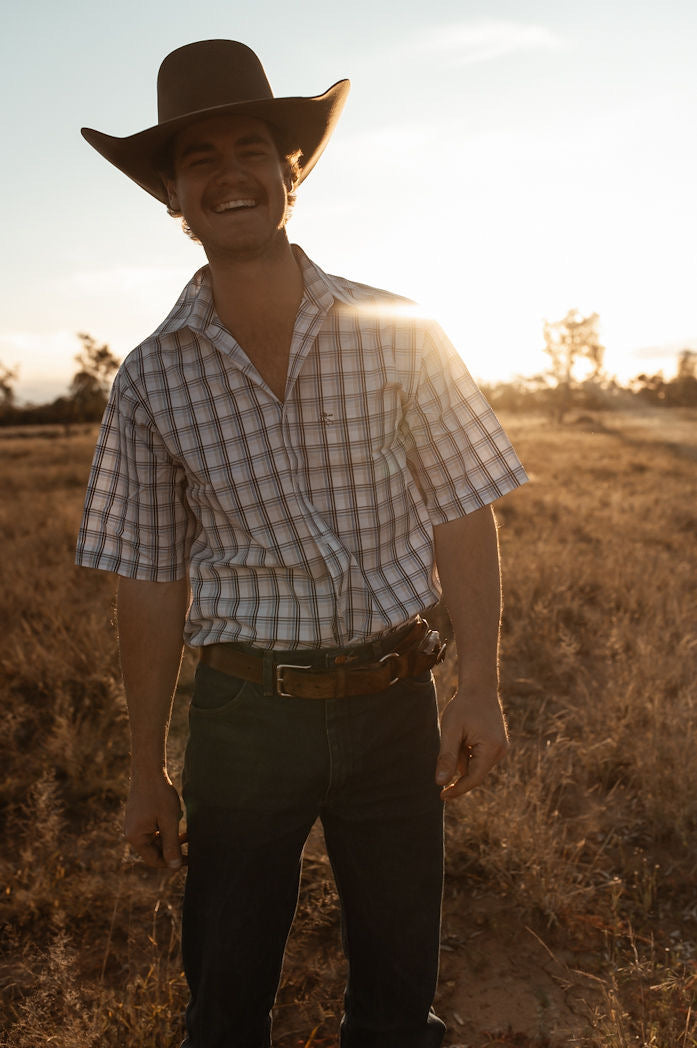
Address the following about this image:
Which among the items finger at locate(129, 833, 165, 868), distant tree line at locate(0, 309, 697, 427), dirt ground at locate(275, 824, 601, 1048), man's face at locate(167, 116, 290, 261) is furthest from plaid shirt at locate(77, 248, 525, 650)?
distant tree line at locate(0, 309, 697, 427)

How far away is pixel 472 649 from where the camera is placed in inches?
68.1

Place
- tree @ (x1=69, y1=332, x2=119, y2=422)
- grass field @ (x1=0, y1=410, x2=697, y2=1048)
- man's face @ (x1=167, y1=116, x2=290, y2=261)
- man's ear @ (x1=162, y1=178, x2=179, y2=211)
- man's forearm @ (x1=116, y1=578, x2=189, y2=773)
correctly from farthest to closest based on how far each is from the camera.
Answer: tree @ (x1=69, y1=332, x2=119, y2=422) → grass field @ (x1=0, y1=410, x2=697, y2=1048) → man's ear @ (x1=162, y1=178, x2=179, y2=211) → man's forearm @ (x1=116, y1=578, x2=189, y2=773) → man's face @ (x1=167, y1=116, x2=290, y2=261)

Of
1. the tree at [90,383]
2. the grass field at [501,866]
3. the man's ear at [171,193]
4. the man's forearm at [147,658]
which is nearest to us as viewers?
the man's forearm at [147,658]

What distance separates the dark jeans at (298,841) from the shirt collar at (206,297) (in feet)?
2.63

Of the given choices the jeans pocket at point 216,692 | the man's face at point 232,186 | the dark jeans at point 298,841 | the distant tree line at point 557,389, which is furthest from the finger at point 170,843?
the distant tree line at point 557,389

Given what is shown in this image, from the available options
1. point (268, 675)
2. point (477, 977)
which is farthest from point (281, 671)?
point (477, 977)

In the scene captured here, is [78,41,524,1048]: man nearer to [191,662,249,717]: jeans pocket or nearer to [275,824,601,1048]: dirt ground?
[191,662,249,717]: jeans pocket

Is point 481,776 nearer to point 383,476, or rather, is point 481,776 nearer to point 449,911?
point 383,476

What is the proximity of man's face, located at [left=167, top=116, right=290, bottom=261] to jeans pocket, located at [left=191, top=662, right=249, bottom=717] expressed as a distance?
951mm

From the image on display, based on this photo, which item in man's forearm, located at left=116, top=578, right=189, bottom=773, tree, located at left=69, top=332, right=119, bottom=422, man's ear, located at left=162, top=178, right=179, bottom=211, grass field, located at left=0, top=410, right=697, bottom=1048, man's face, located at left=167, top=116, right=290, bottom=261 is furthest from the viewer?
tree, located at left=69, top=332, right=119, bottom=422

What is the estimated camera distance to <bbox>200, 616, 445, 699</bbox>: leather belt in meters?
1.66

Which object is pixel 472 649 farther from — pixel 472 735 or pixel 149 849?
pixel 149 849

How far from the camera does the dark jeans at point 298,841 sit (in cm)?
167

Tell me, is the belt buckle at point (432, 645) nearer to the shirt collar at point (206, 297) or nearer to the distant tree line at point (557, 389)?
the shirt collar at point (206, 297)
